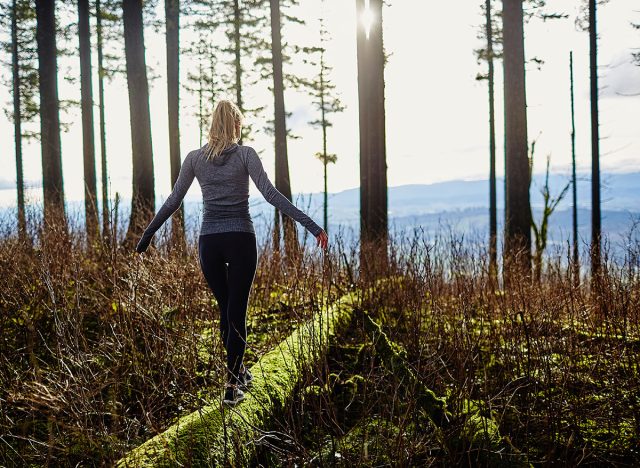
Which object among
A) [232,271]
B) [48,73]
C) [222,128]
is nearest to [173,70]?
[48,73]

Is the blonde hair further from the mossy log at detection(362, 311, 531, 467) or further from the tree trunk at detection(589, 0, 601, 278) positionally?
the tree trunk at detection(589, 0, 601, 278)

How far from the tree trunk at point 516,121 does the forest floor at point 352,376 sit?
3439 mm

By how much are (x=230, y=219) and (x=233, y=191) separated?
20 cm

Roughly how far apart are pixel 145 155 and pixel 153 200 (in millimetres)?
848

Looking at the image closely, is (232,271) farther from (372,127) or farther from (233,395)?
(372,127)

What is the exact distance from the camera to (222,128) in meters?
3.70

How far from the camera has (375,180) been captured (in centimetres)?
1100

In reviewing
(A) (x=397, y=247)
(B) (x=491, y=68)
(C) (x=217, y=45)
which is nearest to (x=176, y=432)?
(A) (x=397, y=247)

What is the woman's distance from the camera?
11.9ft

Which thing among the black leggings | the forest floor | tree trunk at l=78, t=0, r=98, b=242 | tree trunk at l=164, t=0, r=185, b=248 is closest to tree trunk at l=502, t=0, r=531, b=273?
the forest floor

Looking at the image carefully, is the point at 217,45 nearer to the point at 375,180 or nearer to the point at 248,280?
the point at 375,180

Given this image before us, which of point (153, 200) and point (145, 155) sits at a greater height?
point (145, 155)

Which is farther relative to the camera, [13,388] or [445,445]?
[13,388]

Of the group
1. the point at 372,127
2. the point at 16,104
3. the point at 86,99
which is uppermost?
the point at 16,104
